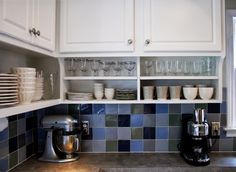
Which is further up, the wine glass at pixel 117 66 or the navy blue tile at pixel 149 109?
the wine glass at pixel 117 66

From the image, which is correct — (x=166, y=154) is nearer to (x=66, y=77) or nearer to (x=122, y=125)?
(x=122, y=125)

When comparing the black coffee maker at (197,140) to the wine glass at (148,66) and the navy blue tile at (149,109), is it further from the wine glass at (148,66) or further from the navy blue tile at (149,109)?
the wine glass at (148,66)

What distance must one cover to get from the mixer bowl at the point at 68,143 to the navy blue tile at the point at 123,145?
425 mm

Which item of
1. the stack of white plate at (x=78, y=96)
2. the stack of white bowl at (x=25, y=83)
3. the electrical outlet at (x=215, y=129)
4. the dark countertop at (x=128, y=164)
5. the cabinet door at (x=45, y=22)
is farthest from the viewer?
the electrical outlet at (x=215, y=129)

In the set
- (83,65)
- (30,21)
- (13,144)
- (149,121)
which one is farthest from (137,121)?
(30,21)

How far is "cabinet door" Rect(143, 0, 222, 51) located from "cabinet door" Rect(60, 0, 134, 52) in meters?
0.15

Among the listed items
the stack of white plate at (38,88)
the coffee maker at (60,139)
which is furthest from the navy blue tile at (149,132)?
the stack of white plate at (38,88)

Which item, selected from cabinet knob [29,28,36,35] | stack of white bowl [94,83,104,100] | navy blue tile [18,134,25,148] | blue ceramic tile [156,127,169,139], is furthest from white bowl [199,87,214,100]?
navy blue tile [18,134,25,148]

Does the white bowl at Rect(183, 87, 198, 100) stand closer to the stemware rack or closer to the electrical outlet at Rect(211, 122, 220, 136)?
the stemware rack

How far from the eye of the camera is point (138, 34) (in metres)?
1.78

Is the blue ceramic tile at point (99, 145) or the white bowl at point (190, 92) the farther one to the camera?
the blue ceramic tile at point (99, 145)

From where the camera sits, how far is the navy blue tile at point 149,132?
209 centimetres

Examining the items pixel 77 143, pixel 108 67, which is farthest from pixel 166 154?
pixel 108 67

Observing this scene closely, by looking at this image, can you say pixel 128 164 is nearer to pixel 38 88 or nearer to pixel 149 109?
pixel 149 109
